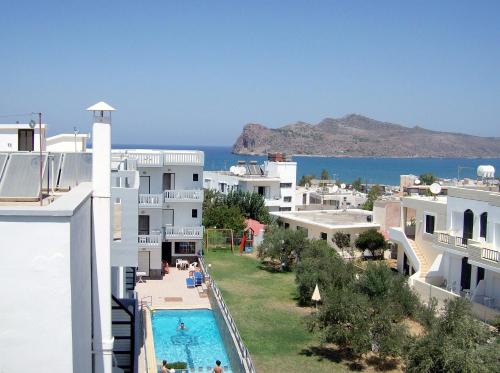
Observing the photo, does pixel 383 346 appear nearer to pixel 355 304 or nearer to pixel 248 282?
pixel 355 304

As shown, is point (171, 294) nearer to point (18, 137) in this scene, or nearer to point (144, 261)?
point (144, 261)

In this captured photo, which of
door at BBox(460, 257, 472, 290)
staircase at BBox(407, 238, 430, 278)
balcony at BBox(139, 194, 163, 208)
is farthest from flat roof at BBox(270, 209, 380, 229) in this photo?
balcony at BBox(139, 194, 163, 208)

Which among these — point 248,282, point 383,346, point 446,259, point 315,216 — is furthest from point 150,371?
point 315,216

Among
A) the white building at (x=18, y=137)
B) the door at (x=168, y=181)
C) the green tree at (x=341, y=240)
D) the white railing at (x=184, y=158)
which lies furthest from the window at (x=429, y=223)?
the white building at (x=18, y=137)

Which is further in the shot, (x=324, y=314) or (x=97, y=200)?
(x=324, y=314)

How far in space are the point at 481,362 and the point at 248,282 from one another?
56.2 ft

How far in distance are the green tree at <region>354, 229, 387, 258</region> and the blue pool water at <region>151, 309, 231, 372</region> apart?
41.3 ft

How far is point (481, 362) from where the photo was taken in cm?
1184

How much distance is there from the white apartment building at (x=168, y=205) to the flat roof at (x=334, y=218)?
8.85m

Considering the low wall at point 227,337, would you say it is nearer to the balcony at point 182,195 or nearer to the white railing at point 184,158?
the balcony at point 182,195

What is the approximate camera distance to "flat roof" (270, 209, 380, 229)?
35250mm

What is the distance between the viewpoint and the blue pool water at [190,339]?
18.8m

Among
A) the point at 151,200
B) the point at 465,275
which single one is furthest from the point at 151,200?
the point at 465,275

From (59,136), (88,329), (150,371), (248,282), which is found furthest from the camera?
(248,282)
